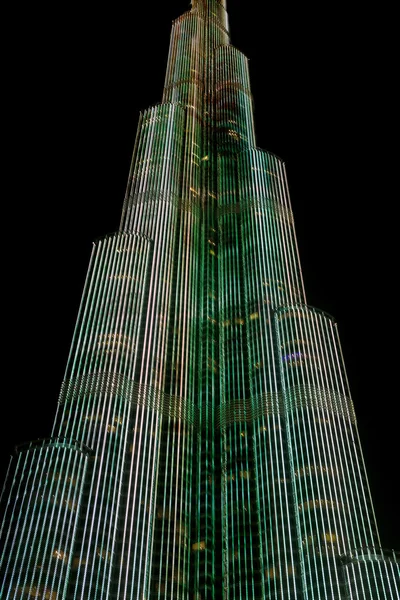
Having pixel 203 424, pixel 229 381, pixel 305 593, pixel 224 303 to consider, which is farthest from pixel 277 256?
pixel 305 593

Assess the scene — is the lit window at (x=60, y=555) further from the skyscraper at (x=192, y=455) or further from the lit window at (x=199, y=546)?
the lit window at (x=199, y=546)

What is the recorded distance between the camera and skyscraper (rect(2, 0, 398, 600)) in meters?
126

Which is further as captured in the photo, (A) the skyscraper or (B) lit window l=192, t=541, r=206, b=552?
(B) lit window l=192, t=541, r=206, b=552

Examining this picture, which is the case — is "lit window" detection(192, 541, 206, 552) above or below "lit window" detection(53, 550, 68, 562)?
above

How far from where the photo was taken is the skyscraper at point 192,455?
126m

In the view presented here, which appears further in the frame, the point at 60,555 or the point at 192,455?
the point at 192,455

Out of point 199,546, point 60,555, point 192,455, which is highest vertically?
point 192,455

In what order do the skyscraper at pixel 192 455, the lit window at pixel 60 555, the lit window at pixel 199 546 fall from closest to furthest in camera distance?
the lit window at pixel 60 555 < the skyscraper at pixel 192 455 < the lit window at pixel 199 546

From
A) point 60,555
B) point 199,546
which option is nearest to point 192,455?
point 199,546

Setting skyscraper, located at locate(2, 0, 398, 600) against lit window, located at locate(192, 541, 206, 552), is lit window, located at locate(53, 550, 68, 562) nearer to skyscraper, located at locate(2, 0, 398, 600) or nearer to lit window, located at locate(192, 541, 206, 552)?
skyscraper, located at locate(2, 0, 398, 600)

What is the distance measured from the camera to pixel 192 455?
525ft

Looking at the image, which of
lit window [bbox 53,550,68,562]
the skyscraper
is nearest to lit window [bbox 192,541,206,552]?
the skyscraper

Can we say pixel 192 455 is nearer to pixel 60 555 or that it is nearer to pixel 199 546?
pixel 199 546

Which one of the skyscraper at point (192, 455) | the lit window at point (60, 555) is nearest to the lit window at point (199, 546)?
the skyscraper at point (192, 455)
